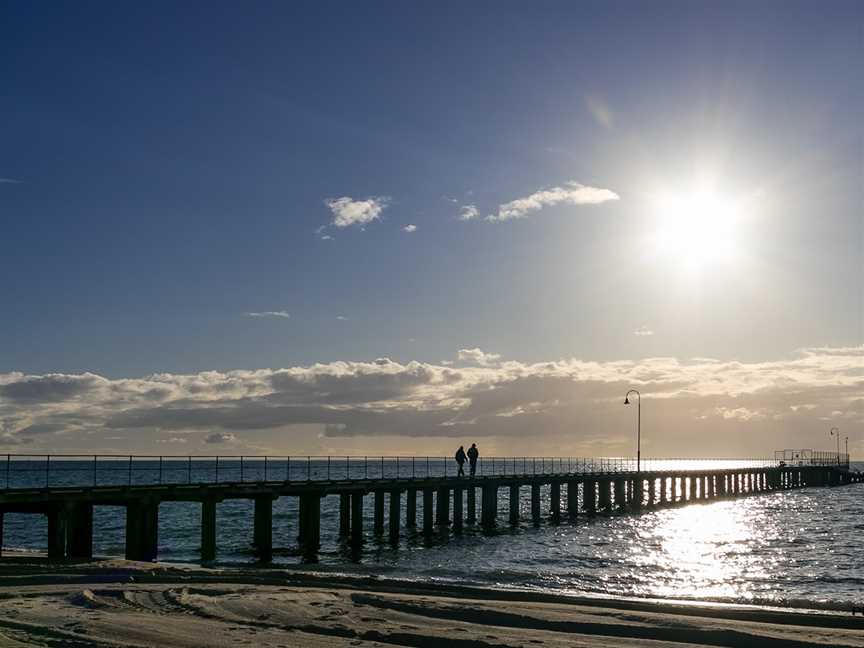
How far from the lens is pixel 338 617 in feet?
57.9

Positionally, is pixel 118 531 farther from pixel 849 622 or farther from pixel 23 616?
pixel 849 622

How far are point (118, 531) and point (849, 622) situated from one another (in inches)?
1953

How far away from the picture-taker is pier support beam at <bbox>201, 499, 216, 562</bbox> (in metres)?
34.8

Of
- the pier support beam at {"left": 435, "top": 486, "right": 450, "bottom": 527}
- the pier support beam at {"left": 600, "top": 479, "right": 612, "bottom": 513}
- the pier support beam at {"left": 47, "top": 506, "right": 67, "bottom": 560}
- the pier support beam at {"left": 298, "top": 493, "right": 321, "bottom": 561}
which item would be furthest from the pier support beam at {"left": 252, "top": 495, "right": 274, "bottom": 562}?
the pier support beam at {"left": 600, "top": 479, "right": 612, "bottom": 513}

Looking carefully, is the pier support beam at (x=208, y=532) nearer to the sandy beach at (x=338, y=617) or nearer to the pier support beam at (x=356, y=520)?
the pier support beam at (x=356, y=520)

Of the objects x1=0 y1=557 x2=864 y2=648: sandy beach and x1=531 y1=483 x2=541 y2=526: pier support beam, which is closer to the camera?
x1=0 y1=557 x2=864 y2=648: sandy beach

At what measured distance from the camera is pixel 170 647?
14.2 m

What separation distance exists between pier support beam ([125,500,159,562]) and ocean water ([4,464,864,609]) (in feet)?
11.5

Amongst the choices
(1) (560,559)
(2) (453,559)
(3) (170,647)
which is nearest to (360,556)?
(2) (453,559)

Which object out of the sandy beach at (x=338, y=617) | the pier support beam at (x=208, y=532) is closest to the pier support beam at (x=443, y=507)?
the pier support beam at (x=208, y=532)

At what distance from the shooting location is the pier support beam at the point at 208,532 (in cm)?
3478

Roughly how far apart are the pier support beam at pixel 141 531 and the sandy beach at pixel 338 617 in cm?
814

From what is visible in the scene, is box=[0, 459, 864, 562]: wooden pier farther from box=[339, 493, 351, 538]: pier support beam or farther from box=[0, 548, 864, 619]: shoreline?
box=[0, 548, 864, 619]: shoreline

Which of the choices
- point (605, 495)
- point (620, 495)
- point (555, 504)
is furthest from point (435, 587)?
point (620, 495)
